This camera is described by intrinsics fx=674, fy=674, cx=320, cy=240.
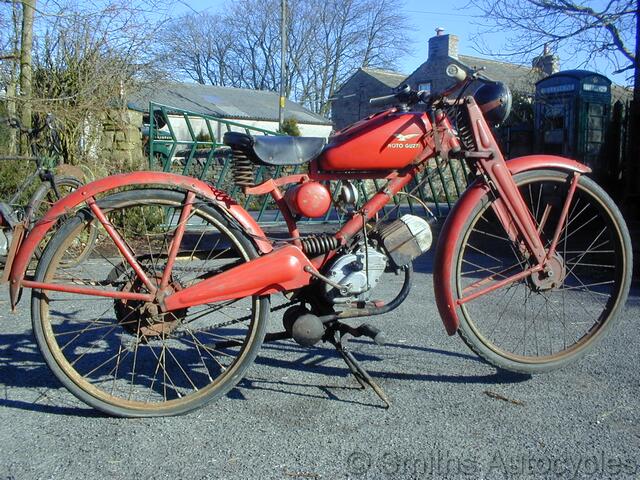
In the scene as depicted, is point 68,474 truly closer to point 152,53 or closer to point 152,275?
point 152,275

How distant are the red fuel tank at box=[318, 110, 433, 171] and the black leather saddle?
0.27 feet

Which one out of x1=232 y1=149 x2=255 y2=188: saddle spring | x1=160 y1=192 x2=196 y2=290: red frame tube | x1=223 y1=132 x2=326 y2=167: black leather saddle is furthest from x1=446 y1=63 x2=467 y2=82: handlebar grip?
x1=160 y1=192 x2=196 y2=290: red frame tube

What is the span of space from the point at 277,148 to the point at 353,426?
1282mm

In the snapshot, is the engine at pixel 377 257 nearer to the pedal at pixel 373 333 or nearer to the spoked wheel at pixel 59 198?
the pedal at pixel 373 333

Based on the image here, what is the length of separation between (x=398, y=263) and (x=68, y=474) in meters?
1.65

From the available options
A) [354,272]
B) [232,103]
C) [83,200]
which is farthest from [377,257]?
[232,103]

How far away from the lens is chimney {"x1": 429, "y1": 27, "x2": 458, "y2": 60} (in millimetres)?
41062

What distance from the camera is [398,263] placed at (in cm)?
318

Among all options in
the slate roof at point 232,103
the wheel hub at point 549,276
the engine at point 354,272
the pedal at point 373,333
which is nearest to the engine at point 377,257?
the engine at point 354,272

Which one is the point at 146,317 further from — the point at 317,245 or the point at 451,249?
the point at 451,249

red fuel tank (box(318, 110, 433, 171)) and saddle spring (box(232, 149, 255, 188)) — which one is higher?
red fuel tank (box(318, 110, 433, 171))

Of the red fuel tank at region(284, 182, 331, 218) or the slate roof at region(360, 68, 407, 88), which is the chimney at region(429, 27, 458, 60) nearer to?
the slate roof at region(360, 68, 407, 88)

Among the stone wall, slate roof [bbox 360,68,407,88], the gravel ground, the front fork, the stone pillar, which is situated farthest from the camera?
the stone wall

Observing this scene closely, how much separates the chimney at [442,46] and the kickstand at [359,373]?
3988 cm
